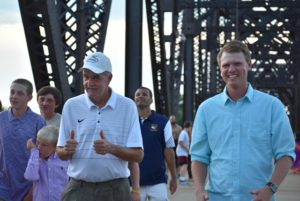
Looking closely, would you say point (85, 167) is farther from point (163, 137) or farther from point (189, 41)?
point (189, 41)

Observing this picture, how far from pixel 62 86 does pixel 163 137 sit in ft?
6.68

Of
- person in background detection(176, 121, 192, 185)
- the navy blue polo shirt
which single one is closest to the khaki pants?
the navy blue polo shirt

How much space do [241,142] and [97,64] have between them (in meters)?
1.12

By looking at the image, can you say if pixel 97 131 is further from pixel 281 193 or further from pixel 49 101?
pixel 281 193

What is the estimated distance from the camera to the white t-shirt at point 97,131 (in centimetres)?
589

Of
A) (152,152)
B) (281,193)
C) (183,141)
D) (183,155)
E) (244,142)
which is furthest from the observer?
(183,141)

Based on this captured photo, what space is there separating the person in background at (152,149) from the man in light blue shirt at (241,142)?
3.52 meters

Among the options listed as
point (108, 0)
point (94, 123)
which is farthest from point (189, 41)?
point (94, 123)

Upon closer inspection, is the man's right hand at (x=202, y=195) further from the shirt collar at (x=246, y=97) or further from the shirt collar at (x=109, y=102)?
the shirt collar at (x=109, y=102)

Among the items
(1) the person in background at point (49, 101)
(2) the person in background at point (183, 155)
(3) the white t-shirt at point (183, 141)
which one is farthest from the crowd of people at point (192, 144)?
(3) the white t-shirt at point (183, 141)

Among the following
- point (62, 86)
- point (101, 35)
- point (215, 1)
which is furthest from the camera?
point (215, 1)

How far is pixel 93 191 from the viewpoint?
19.5ft

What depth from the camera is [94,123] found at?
590cm

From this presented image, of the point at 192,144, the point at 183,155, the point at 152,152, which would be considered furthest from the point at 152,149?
the point at 183,155
